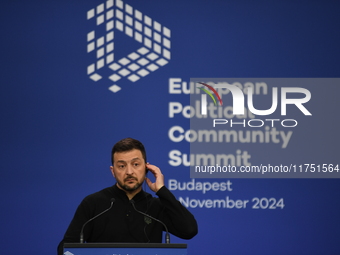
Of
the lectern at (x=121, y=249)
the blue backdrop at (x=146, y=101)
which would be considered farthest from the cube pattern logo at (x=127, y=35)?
the lectern at (x=121, y=249)

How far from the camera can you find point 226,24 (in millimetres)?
4902

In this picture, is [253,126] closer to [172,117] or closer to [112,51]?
[172,117]

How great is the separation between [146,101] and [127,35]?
66 centimetres

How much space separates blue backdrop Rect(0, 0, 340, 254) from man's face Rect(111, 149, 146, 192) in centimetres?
210

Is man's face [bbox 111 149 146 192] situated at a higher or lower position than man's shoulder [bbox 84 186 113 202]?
higher

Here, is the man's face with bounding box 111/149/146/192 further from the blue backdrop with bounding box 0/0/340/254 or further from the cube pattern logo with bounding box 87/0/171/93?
the cube pattern logo with bounding box 87/0/171/93

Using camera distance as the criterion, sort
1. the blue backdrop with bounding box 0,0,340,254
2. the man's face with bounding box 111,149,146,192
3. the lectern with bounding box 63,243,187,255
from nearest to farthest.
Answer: the lectern with bounding box 63,243,187,255, the man's face with bounding box 111,149,146,192, the blue backdrop with bounding box 0,0,340,254

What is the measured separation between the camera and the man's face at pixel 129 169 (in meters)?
2.72

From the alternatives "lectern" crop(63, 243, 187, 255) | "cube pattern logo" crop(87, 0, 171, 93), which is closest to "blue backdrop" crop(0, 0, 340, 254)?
"cube pattern logo" crop(87, 0, 171, 93)

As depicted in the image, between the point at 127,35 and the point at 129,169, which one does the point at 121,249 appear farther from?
the point at 127,35

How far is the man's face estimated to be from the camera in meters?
2.72

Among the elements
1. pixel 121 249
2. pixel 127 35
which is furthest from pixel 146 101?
pixel 121 249

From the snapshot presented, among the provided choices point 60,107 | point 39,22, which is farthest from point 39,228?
point 39,22

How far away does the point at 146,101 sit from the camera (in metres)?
4.86
